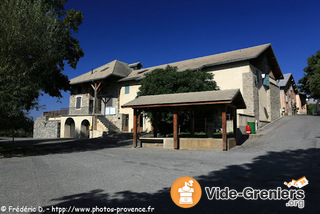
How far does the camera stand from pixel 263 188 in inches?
169

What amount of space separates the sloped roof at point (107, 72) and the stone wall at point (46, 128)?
253 inches

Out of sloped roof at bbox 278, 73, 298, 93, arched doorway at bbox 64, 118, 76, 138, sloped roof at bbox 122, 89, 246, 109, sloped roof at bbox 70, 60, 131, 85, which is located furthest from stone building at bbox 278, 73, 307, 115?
arched doorway at bbox 64, 118, 76, 138

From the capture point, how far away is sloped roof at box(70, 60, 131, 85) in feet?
86.5

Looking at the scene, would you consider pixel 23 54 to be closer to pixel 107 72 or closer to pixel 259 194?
pixel 259 194

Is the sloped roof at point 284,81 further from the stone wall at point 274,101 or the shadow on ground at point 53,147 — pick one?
the shadow on ground at point 53,147

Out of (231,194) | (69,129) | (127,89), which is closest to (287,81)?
(127,89)

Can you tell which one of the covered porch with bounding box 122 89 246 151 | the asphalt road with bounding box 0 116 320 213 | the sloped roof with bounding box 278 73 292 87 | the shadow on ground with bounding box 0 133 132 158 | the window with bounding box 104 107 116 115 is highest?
the sloped roof with bounding box 278 73 292 87

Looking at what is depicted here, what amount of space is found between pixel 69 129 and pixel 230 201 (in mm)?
27904

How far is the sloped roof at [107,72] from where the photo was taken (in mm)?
26359

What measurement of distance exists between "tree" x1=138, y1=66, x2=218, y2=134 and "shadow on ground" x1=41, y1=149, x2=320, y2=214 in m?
11.0

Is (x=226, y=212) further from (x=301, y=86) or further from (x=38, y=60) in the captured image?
(x=301, y=86)

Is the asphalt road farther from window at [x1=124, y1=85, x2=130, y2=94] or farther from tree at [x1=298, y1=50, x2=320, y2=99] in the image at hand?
window at [x1=124, y1=85, x2=130, y2=94]

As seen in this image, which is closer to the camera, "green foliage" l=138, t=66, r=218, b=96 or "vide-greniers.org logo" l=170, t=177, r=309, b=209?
"vide-greniers.org logo" l=170, t=177, r=309, b=209

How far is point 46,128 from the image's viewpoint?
102 feet
